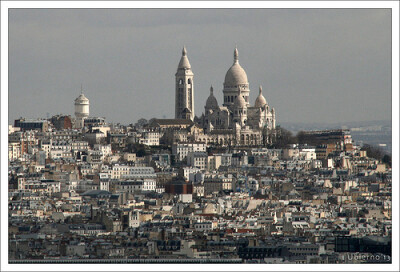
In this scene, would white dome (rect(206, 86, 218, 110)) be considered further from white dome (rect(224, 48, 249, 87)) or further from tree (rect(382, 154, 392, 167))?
tree (rect(382, 154, 392, 167))

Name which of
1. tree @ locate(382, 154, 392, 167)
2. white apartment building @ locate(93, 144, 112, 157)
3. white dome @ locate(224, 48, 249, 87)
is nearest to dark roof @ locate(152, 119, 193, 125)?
white apartment building @ locate(93, 144, 112, 157)

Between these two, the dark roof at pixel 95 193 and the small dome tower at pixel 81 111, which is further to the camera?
the small dome tower at pixel 81 111

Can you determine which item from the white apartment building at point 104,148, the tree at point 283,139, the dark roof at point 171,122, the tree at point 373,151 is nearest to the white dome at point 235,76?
the dark roof at point 171,122

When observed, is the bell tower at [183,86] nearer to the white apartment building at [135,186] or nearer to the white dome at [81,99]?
the white dome at [81,99]

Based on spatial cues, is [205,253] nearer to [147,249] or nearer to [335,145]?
[147,249]

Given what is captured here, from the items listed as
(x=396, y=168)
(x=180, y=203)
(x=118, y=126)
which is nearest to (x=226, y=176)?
(x=180, y=203)

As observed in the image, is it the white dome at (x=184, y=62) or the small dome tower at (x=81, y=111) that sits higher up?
the white dome at (x=184, y=62)
